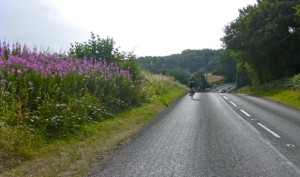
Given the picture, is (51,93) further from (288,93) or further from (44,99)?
(288,93)

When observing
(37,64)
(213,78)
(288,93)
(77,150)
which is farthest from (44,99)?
(213,78)

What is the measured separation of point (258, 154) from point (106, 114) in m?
7.04

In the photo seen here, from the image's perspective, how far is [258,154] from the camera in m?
8.98

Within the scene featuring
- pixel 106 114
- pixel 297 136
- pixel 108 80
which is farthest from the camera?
pixel 108 80

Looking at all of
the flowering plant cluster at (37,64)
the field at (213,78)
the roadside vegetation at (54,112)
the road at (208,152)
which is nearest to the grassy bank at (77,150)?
the roadside vegetation at (54,112)

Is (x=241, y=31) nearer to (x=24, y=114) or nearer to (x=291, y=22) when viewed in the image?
(x=291, y=22)

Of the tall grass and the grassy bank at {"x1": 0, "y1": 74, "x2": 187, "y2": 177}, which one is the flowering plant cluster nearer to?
the tall grass

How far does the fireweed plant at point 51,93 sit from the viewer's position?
10.2m

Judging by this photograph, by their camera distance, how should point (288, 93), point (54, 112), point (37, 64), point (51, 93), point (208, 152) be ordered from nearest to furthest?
point (208, 152) < point (54, 112) < point (51, 93) < point (37, 64) < point (288, 93)

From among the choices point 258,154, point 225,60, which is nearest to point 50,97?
point 258,154

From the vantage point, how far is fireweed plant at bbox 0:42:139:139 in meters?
10.2

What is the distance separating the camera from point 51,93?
40.0 feet

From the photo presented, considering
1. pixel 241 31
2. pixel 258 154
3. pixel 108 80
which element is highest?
pixel 241 31

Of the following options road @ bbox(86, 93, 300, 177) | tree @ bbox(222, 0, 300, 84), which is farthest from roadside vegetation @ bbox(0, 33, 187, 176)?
tree @ bbox(222, 0, 300, 84)
